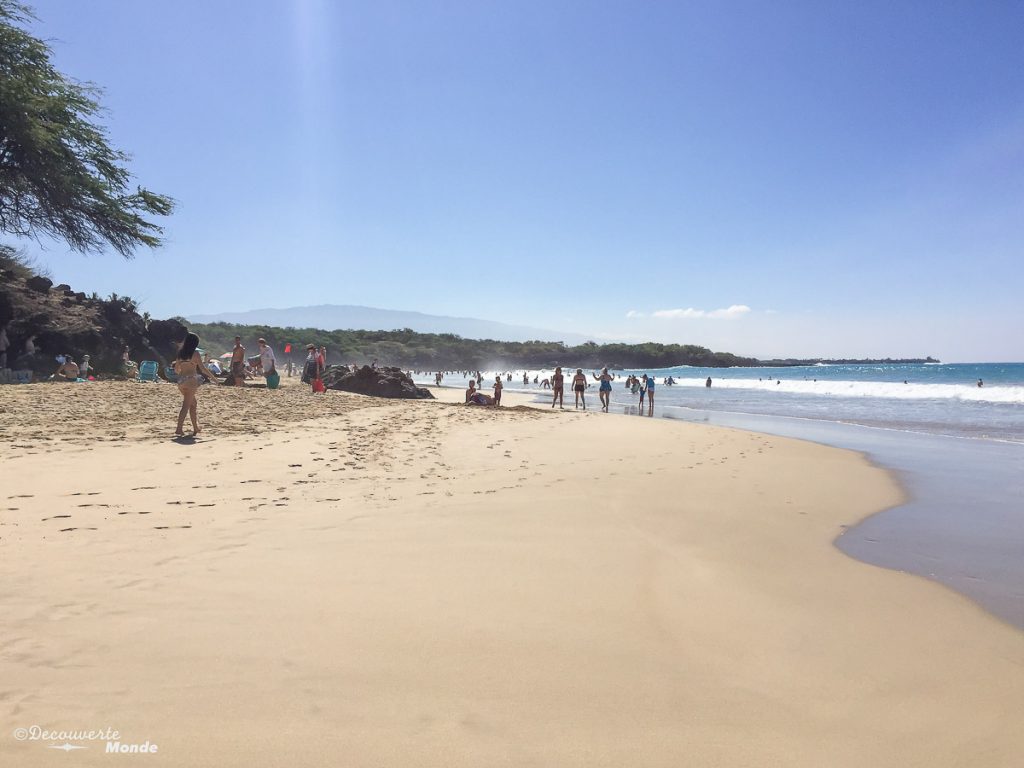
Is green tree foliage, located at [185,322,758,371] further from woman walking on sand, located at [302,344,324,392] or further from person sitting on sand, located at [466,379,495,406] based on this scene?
person sitting on sand, located at [466,379,495,406]

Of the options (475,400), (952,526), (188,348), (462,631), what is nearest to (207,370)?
(188,348)

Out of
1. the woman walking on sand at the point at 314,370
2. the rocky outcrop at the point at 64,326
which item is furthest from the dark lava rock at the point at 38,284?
the woman walking on sand at the point at 314,370

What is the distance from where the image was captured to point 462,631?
3.16 m

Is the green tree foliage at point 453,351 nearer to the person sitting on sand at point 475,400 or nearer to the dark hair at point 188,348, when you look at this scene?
the person sitting on sand at point 475,400

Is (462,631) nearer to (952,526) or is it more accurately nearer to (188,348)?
(952,526)

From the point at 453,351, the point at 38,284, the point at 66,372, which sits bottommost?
the point at 66,372

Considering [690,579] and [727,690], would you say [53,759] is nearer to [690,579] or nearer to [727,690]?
[727,690]

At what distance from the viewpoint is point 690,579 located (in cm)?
425

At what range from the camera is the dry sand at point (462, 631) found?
225cm

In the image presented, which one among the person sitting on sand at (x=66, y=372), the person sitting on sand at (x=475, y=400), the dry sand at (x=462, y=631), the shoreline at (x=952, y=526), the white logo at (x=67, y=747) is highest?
the person sitting on sand at (x=66, y=372)

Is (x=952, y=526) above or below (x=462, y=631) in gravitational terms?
below

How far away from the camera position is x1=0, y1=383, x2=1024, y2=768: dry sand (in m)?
2.25

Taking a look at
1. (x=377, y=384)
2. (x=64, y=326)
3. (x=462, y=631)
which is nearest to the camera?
(x=462, y=631)

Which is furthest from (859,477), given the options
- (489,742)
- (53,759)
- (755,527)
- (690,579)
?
(53,759)
